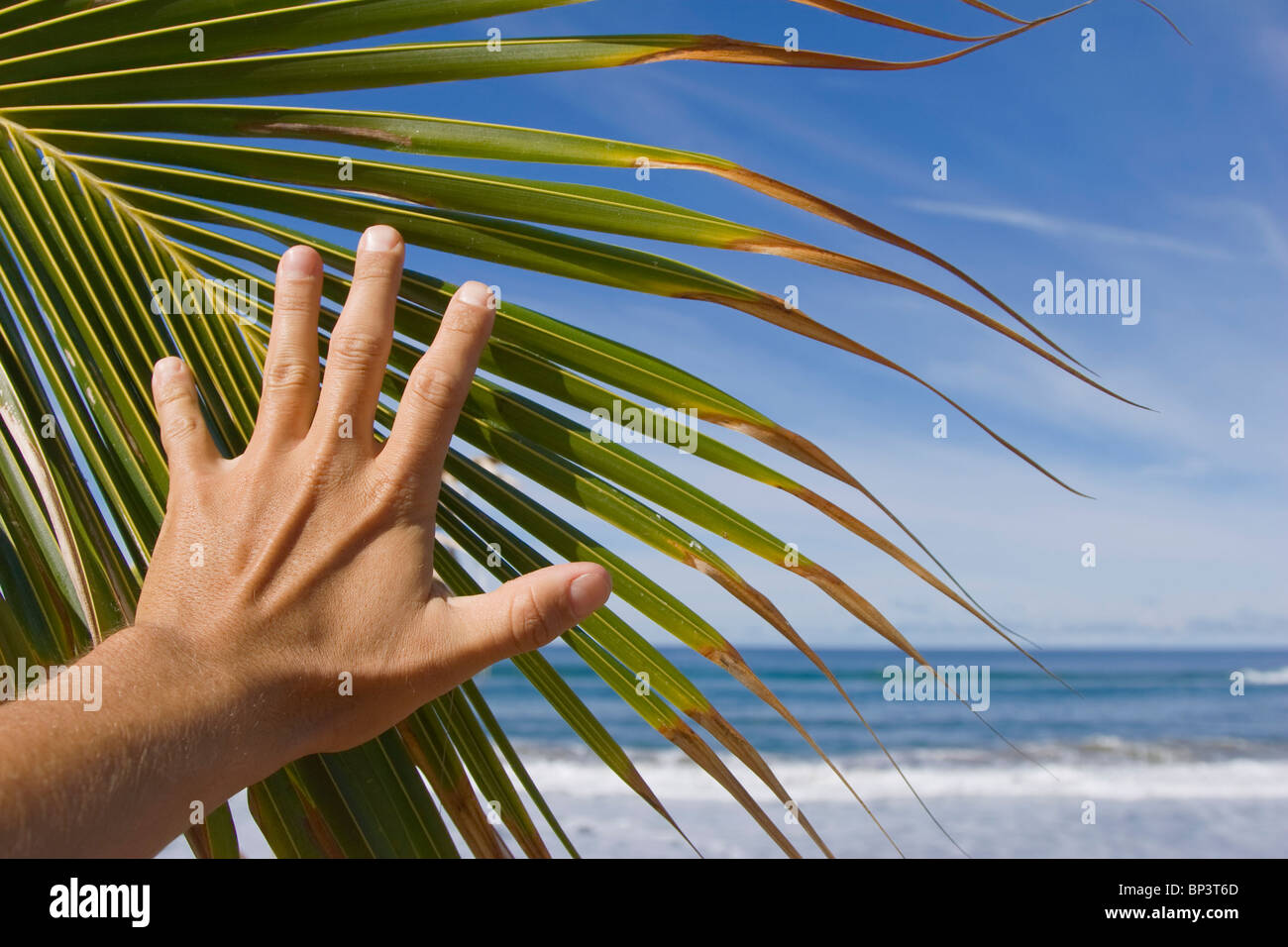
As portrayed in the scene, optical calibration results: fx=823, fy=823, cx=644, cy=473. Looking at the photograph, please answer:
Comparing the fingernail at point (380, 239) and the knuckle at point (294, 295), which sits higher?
the fingernail at point (380, 239)

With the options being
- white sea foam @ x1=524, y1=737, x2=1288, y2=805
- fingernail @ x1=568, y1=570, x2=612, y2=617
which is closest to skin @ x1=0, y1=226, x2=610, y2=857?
fingernail @ x1=568, y1=570, x2=612, y2=617

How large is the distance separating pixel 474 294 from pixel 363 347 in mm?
120

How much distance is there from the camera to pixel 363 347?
2.62 feet

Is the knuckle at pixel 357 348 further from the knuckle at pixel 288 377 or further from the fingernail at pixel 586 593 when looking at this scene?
the fingernail at pixel 586 593

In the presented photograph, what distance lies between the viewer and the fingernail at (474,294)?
0.82 meters

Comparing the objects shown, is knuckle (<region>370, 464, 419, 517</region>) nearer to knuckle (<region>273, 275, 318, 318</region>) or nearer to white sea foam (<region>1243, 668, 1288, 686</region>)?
knuckle (<region>273, 275, 318, 318</region>)

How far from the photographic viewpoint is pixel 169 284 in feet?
3.43

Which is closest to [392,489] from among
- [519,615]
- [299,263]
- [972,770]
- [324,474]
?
[324,474]

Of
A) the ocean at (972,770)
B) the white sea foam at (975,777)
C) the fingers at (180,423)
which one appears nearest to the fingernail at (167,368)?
the fingers at (180,423)

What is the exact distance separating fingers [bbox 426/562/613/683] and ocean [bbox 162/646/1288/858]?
24.5ft

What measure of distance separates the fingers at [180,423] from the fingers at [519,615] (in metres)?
0.30

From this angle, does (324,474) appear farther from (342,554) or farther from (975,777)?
(975,777)

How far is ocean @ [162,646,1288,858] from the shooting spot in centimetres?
1111

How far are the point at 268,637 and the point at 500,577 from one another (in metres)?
0.39
